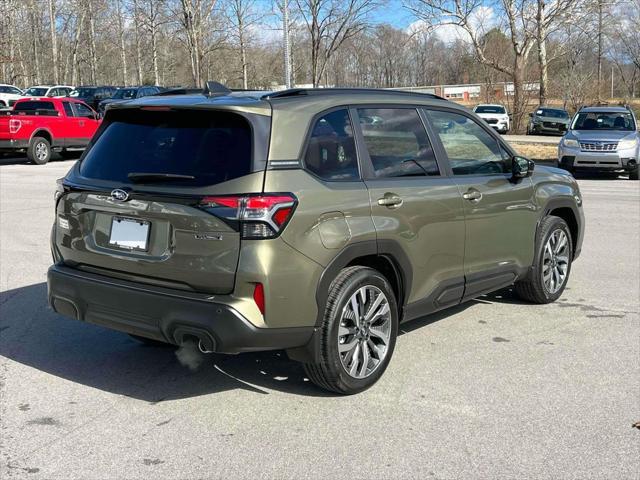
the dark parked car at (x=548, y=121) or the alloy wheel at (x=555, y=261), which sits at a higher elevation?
the dark parked car at (x=548, y=121)

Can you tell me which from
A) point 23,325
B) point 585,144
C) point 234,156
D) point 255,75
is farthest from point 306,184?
point 255,75

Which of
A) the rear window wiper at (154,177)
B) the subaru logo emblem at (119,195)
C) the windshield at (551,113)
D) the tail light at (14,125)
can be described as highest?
the windshield at (551,113)

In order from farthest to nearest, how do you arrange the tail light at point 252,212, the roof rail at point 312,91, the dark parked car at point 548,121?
1. the dark parked car at point 548,121
2. the roof rail at point 312,91
3. the tail light at point 252,212

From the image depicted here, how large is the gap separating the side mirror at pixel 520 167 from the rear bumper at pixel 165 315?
→ 2.50 metres

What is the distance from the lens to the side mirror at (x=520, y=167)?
559 cm

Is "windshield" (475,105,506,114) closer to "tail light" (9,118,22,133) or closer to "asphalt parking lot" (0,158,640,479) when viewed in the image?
"tail light" (9,118,22,133)

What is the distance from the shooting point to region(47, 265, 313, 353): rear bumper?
373 centimetres

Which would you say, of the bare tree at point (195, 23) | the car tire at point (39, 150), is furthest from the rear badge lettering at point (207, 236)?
the bare tree at point (195, 23)

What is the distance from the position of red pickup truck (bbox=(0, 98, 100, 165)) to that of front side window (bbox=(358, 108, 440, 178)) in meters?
18.0

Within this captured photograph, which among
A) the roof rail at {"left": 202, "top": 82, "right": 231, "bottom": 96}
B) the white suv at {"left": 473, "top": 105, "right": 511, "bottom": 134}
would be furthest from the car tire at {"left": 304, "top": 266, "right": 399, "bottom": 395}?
the white suv at {"left": 473, "top": 105, "right": 511, "bottom": 134}

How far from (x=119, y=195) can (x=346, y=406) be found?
1812 mm

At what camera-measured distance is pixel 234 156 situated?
3863 millimetres

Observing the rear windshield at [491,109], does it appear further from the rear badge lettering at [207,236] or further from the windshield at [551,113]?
the rear badge lettering at [207,236]

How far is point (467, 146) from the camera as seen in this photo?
553cm
